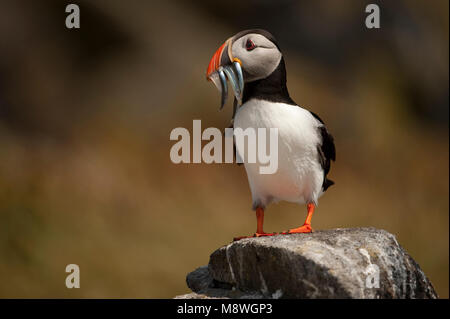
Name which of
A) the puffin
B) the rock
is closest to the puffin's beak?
the puffin

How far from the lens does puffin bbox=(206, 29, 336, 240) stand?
3.70 meters

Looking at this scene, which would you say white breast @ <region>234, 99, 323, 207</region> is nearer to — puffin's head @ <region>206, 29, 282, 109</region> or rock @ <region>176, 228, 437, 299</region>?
puffin's head @ <region>206, 29, 282, 109</region>

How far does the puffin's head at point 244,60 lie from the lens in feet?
12.2

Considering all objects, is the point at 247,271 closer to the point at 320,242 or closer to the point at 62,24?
the point at 320,242

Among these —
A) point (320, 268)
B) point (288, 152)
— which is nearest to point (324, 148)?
point (288, 152)

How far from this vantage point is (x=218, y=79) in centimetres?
379

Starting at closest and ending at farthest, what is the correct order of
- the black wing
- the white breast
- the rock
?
1. the rock
2. the white breast
3. the black wing

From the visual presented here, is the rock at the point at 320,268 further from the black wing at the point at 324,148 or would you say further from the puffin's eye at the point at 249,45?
the puffin's eye at the point at 249,45

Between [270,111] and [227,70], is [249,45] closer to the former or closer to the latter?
[227,70]

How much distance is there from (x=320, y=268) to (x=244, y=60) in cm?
145

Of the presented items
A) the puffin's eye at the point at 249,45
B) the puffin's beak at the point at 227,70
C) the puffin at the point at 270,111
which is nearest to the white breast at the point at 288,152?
the puffin at the point at 270,111

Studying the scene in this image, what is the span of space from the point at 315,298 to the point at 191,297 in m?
0.91

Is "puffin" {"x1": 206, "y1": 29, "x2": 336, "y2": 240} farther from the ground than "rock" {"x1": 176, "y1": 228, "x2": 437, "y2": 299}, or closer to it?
farther from the ground

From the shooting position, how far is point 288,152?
373 cm
